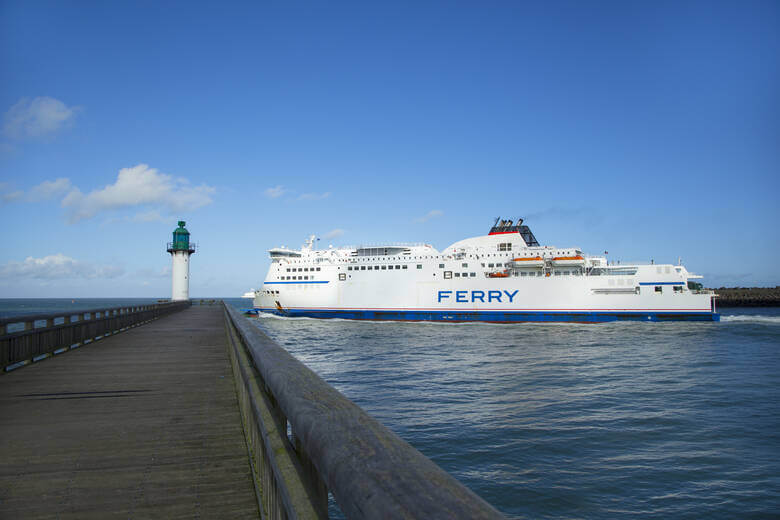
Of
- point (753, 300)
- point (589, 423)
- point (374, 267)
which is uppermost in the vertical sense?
point (374, 267)

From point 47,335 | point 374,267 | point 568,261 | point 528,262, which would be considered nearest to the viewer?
point 47,335

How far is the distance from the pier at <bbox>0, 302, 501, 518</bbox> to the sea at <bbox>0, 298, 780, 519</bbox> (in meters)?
3.48

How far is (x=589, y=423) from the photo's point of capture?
11.0m

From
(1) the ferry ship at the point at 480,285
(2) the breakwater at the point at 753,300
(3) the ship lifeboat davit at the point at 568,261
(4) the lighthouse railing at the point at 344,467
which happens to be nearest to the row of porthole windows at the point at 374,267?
(1) the ferry ship at the point at 480,285

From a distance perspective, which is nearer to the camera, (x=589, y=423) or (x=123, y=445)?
(x=123, y=445)

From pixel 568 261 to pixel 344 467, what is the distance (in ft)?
161

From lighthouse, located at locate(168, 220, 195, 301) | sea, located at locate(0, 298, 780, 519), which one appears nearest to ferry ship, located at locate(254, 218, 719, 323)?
lighthouse, located at locate(168, 220, 195, 301)

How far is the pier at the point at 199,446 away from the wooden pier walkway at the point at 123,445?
1 centimetres

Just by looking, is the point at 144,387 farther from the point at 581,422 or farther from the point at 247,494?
the point at 581,422

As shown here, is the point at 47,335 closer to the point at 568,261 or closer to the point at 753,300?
the point at 568,261

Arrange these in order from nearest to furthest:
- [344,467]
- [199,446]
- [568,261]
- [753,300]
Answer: [344,467] → [199,446] → [568,261] → [753,300]

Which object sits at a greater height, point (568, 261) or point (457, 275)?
point (568, 261)

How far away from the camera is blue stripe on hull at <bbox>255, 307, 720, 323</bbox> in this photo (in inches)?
1753

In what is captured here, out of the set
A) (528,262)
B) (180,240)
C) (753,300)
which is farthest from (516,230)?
(753,300)
